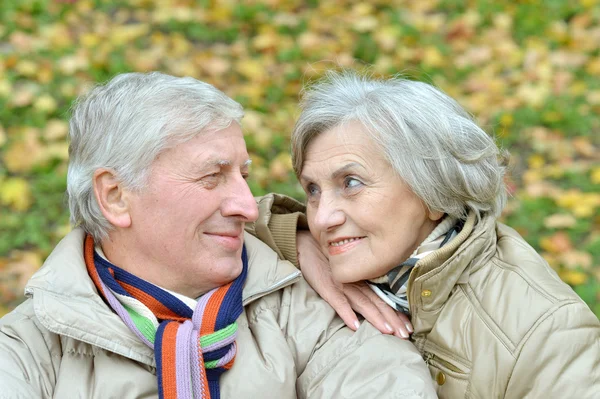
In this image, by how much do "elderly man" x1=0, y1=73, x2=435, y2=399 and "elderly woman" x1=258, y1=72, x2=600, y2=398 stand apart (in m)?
0.18

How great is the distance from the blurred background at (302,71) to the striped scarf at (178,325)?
1938mm

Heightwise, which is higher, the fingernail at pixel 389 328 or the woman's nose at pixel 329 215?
the woman's nose at pixel 329 215

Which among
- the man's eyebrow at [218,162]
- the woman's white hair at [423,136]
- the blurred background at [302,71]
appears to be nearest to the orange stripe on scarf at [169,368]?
the man's eyebrow at [218,162]

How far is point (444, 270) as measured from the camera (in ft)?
8.77

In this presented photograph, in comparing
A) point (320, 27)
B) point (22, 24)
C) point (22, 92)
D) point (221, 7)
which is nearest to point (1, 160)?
point (22, 92)

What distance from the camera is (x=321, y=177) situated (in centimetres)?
293

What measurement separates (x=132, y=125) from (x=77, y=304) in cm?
69

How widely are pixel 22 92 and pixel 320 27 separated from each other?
9.69 feet

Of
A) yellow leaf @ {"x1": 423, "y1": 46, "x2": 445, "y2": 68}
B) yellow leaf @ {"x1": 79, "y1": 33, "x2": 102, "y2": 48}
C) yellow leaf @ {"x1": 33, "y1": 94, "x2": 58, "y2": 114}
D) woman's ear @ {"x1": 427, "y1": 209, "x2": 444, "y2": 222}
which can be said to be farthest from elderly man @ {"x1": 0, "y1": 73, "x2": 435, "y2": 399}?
yellow leaf @ {"x1": 423, "y1": 46, "x2": 445, "y2": 68}

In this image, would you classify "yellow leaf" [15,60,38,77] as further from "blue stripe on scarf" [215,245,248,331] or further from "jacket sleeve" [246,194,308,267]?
"blue stripe on scarf" [215,245,248,331]

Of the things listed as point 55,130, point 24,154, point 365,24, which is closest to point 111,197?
point 24,154

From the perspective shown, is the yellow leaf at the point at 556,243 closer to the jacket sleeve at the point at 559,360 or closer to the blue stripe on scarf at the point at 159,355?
the jacket sleeve at the point at 559,360

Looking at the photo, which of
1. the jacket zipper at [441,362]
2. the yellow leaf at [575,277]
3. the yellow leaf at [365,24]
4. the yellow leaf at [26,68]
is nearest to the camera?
the jacket zipper at [441,362]

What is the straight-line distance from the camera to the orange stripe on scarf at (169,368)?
2.53 metres
